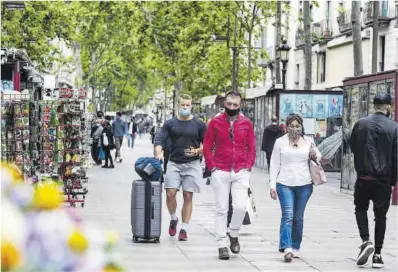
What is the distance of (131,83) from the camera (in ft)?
395

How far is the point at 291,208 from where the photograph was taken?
9.77 metres

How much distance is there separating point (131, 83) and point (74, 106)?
343ft

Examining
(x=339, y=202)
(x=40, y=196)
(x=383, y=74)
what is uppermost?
(x=383, y=74)

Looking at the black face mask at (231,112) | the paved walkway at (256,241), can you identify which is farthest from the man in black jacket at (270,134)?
the black face mask at (231,112)

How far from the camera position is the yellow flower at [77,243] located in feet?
5.82

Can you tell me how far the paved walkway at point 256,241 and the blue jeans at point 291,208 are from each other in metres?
0.29

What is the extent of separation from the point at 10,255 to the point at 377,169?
799cm

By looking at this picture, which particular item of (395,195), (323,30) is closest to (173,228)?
(395,195)

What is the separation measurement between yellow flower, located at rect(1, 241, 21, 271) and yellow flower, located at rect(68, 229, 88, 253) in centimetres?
11

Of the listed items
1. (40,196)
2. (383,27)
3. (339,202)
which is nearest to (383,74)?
(339,202)

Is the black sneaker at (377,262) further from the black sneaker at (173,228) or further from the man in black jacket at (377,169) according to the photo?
the black sneaker at (173,228)

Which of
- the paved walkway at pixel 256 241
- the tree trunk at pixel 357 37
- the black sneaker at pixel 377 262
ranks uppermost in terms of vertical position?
the tree trunk at pixel 357 37

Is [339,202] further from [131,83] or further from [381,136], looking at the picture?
[131,83]

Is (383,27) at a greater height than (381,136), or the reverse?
(383,27)
